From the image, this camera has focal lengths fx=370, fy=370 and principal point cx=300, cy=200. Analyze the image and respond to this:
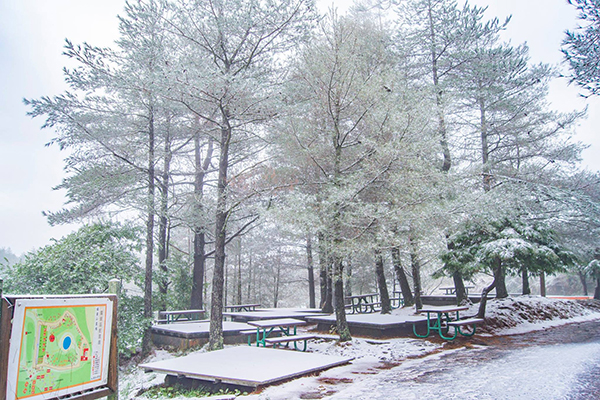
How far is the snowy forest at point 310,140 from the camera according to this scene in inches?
288

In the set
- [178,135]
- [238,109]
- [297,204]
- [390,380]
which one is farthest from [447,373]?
[178,135]

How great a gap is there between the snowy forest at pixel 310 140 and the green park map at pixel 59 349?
168 inches

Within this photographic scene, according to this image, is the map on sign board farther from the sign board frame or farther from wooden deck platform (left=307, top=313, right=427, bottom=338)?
wooden deck platform (left=307, top=313, right=427, bottom=338)

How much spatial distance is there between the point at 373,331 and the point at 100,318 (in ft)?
24.0

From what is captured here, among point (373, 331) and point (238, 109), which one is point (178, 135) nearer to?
point (238, 109)

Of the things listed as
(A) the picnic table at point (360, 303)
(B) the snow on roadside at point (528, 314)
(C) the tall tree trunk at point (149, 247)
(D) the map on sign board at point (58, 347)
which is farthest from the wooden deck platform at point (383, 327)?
(D) the map on sign board at point (58, 347)

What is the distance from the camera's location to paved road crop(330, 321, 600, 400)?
3.99m

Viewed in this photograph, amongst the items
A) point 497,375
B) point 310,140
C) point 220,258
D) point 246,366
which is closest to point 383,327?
point 497,375

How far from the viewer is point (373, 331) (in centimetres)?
905

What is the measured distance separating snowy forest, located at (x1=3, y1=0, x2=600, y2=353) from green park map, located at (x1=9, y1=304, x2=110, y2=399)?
4262 mm

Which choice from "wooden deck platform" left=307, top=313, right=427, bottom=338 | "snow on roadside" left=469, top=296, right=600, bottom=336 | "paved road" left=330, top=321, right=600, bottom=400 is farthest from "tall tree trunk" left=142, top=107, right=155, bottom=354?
"snow on roadside" left=469, top=296, right=600, bottom=336

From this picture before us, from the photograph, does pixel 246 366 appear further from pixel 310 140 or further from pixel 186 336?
pixel 310 140

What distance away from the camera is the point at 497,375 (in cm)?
482

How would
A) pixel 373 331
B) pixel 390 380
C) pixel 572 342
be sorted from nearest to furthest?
pixel 390 380 < pixel 572 342 < pixel 373 331
